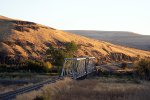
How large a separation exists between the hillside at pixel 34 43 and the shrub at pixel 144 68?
32584 millimetres

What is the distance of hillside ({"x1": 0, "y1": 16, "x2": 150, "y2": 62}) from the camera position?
370ft

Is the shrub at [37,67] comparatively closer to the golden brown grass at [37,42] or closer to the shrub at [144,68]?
the shrub at [144,68]

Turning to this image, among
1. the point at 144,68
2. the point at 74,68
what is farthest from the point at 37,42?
the point at 74,68

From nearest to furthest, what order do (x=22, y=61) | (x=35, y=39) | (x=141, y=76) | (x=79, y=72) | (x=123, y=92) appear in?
(x=123, y=92)
(x=79, y=72)
(x=141, y=76)
(x=22, y=61)
(x=35, y=39)

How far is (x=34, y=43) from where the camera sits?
413ft

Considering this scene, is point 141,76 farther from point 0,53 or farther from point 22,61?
point 0,53

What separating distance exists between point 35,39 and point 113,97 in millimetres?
89667

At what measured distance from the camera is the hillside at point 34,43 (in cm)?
11270

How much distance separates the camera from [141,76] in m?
85.2

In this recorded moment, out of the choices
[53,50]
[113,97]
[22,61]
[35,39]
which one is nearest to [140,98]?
[113,97]

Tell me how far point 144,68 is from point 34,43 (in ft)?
158

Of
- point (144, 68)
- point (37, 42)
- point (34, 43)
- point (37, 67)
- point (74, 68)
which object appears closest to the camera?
point (74, 68)

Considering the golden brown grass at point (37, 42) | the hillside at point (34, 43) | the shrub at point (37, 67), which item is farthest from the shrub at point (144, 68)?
the golden brown grass at point (37, 42)

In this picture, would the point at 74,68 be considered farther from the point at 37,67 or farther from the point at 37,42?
the point at 37,42
